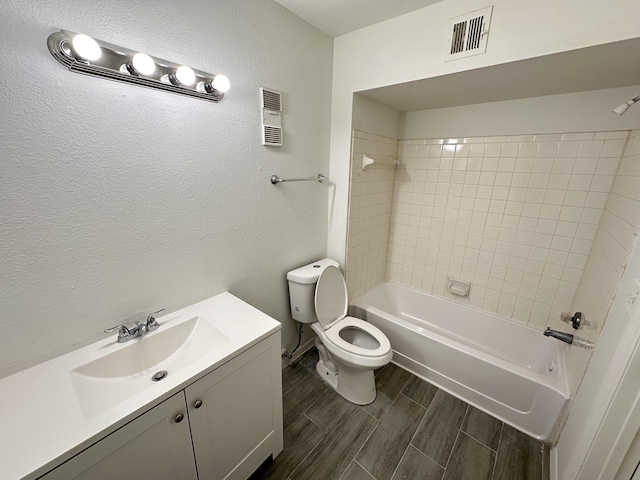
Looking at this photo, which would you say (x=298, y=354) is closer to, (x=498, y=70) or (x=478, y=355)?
(x=478, y=355)

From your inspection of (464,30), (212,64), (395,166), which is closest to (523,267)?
(395,166)

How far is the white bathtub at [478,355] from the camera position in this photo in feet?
4.90

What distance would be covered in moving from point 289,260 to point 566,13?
1762 millimetres

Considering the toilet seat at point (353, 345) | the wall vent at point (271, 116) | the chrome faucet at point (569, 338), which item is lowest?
the toilet seat at point (353, 345)

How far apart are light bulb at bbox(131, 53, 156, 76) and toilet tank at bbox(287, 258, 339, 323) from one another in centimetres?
123

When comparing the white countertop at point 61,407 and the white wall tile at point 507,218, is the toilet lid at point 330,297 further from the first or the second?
the white countertop at point 61,407

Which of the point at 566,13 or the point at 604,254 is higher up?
the point at 566,13

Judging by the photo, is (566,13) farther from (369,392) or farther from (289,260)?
(369,392)

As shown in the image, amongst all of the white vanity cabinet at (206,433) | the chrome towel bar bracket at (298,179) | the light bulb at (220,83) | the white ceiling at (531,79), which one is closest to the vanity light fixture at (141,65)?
the light bulb at (220,83)

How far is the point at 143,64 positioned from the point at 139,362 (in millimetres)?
1149

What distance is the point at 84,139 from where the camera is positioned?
2.97 ft

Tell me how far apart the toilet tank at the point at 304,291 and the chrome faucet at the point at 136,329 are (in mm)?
800

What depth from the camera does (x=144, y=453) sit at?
81 cm

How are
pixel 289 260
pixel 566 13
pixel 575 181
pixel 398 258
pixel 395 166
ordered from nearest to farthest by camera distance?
pixel 566 13 → pixel 575 181 → pixel 289 260 → pixel 395 166 → pixel 398 258
